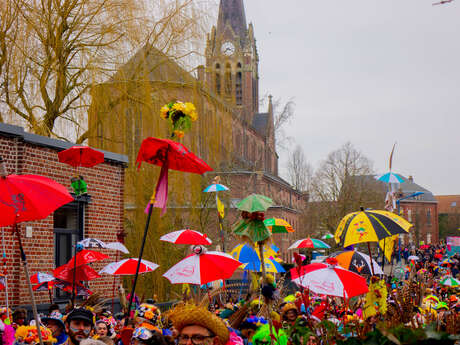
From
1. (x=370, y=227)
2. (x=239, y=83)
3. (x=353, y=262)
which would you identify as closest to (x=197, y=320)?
(x=370, y=227)

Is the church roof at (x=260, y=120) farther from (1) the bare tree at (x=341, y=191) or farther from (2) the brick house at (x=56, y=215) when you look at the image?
(2) the brick house at (x=56, y=215)

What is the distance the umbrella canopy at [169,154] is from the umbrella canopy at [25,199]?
67.5 inches

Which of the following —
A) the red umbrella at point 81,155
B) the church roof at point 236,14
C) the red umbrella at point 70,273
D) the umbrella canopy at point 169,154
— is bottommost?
the red umbrella at point 70,273

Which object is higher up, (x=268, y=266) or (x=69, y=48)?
(x=69, y=48)

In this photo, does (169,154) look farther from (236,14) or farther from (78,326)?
(236,14)

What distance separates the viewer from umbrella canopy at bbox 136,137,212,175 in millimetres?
6777

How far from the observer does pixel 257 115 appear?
93.7 m

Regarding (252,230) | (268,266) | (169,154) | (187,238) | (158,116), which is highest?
(158,116)

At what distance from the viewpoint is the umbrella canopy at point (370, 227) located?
8273 millimetres

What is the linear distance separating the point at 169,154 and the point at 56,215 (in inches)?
298

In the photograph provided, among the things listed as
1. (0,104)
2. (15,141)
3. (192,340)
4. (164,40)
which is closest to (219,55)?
(164,40)

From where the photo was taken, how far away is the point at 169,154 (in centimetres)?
693

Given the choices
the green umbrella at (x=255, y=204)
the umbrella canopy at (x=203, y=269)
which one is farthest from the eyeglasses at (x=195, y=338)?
the umbrella canopy at (x=203, y=269)

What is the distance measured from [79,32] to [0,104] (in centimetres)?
286
